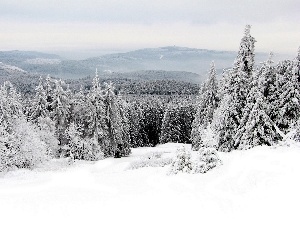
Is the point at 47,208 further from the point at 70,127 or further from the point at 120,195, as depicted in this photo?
the point at 70,127

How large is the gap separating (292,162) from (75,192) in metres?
11.5

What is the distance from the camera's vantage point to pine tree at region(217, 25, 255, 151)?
27.6 m

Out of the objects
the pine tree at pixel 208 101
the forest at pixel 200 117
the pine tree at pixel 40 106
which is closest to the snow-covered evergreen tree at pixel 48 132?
the forest at pixel 200 117

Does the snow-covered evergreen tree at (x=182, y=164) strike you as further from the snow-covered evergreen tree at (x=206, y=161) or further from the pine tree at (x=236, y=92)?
the pine tree at (x=236, y=92)

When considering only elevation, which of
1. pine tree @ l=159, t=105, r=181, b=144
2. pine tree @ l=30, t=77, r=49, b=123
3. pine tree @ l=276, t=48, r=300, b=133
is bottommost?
pine tree @ l=159, t=105, r=181, b=144

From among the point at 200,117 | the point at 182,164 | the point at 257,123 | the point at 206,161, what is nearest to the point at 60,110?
the point at 200,117

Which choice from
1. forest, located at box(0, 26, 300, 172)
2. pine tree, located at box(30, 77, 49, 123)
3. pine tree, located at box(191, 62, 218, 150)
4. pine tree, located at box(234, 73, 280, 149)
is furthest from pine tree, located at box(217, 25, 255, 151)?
pine tree, located at box(30, 77, 49, 123)

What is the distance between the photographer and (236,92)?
2812cm

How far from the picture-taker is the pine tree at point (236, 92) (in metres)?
27.6

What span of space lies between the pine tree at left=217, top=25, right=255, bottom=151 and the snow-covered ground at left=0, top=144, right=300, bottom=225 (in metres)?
9.87

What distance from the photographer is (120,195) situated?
15359 mm

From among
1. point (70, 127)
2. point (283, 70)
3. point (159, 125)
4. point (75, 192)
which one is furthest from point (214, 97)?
point (159, 125)

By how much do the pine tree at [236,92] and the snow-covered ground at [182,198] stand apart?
9.87m

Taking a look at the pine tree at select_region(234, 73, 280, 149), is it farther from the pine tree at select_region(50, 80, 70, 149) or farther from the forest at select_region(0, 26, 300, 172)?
the pine tree at select_region(50, 80, 70, 149)
